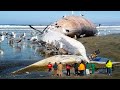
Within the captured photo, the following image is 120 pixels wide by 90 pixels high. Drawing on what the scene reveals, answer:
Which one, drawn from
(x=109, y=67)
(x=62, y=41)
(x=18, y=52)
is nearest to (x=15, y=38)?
(x=18, y=52)

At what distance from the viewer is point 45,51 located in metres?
15.2

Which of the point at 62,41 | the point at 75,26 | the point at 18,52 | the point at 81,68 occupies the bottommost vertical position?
the point at 81,68

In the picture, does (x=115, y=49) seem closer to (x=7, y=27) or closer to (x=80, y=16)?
(x=80, y=16)

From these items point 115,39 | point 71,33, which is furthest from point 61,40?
point 115,39

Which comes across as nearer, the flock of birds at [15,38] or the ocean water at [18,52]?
the ocean water at [18,52]

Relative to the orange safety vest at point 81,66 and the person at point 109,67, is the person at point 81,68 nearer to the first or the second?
the orange safety vest at point 81,66

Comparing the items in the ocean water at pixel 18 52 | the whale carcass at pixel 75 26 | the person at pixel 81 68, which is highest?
the whale carcass at pixel 75 26

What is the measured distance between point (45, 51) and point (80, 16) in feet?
4.96

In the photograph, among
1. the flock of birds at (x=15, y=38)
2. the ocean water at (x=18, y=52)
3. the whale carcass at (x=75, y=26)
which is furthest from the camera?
the whale carcass at (x=75, y=26)

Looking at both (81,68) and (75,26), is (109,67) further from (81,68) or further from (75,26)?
(75,26)

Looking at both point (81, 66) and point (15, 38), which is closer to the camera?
point (81, 66)

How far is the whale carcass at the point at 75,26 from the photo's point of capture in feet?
51.4

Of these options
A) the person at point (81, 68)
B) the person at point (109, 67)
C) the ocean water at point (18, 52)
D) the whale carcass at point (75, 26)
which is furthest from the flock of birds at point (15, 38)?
the person at point (109, 67)

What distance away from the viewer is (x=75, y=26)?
16297 millimetres
